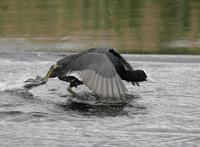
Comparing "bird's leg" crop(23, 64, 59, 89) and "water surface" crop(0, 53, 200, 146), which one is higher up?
"bird's leg" crop(23, 64, 59, 89)

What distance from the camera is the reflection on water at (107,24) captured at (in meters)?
11.5

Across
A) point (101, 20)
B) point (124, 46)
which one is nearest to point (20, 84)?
point (124, 46)

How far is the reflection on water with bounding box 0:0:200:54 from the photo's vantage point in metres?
11.5

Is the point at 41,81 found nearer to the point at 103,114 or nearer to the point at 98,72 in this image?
the point at 98,72

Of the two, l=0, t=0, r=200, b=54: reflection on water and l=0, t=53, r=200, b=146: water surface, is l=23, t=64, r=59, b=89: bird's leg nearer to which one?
l=0, t=53, r=200, b=146: water surface

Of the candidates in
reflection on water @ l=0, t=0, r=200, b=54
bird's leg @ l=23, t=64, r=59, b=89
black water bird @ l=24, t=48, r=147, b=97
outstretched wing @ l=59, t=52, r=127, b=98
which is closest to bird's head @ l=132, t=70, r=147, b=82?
black water bird @ l=24, t=48, r=147, b=97

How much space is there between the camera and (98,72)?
721cm

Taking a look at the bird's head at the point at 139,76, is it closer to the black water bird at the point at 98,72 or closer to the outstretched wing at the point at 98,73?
the black water bird at the point at 98,72

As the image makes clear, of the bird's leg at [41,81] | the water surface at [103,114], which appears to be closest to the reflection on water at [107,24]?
the water surface at [103,114]

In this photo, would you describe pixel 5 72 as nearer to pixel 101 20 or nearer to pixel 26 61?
pixel 26 61

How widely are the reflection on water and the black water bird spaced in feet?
9.22

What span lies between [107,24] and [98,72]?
280 inches

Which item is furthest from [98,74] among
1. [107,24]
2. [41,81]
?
[107,24]

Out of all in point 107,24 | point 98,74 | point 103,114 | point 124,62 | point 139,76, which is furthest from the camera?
point 107,24
